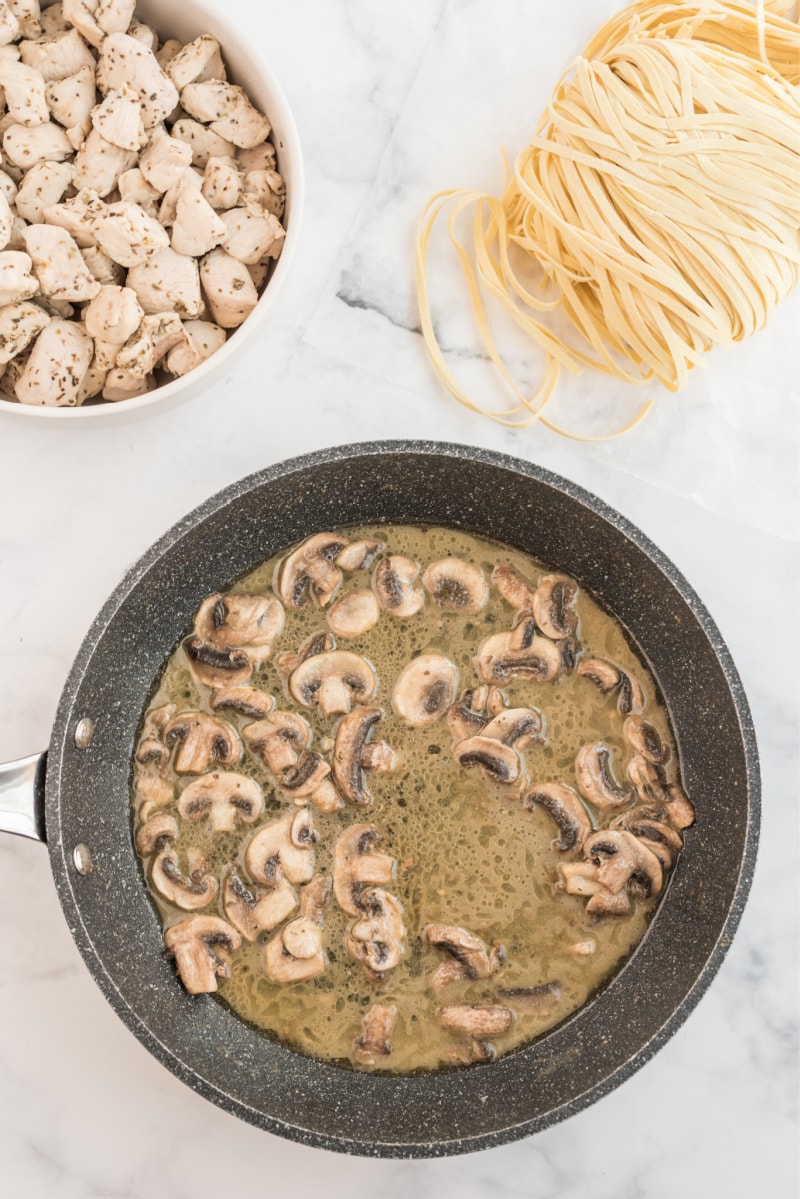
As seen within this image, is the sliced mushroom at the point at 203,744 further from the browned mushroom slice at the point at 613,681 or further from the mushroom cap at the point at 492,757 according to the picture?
the browned mushroom slice at the point at 613,681

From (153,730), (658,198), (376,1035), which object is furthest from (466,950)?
(658,198)

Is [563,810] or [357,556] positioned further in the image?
[357,556]

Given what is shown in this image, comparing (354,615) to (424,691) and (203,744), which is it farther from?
(203,744)

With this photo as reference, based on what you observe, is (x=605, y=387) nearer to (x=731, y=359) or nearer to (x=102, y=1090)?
(x=731, y=359)

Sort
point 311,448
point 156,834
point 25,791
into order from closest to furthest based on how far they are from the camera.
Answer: point 25,791 < point 156,834 < point 311,448

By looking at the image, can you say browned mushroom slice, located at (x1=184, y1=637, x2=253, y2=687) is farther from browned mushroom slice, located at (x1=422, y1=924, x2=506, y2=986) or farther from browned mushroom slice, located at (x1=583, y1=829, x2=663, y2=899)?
browned mushroom slice, located at (x1=583, y1=829, x2=663, y2=899)

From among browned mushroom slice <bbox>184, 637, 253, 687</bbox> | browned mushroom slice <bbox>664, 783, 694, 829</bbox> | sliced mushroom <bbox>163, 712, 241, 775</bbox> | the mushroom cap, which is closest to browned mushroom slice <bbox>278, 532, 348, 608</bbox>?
browned mushroom slice <bbox>184, 637, 253, 687</bbox>

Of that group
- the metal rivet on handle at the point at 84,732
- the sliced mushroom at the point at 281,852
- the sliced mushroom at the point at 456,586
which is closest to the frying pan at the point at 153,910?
the metal rivet on handle at the point at 84,732
